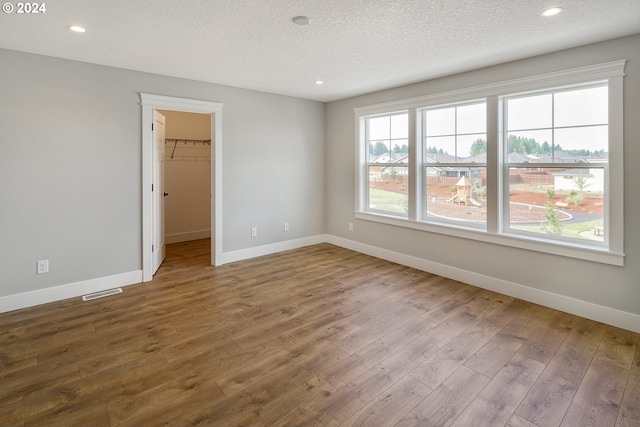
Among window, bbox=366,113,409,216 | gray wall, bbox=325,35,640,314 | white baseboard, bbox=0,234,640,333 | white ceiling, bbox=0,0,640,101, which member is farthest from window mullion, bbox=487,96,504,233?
window, bbox=366,113,409,216

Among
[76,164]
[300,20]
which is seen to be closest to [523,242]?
[300,20]

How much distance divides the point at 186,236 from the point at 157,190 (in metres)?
2.14

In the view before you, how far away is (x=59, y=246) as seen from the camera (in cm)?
340

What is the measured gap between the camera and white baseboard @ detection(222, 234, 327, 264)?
188 inches

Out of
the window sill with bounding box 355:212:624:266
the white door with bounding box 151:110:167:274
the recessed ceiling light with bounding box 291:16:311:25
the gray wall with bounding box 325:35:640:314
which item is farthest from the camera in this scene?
the white door with bounding box 151:110:167:274

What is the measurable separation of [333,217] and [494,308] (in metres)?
3.19

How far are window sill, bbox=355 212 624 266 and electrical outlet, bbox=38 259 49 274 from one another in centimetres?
422

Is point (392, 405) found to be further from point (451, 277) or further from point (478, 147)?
point (478, 147)

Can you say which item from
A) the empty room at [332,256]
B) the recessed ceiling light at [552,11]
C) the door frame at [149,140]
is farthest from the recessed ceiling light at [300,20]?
the door frame at [149,140]

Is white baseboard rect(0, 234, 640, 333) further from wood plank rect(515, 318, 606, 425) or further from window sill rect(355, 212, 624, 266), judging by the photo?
window sill rect(355, 212, 624, 266)

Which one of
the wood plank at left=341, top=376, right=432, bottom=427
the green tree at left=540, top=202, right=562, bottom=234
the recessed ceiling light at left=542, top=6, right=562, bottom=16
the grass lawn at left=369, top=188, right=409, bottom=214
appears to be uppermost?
the recessed ceiling light at left=542, top=6, right=562, bottom=16

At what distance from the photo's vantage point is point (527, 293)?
11.1ft

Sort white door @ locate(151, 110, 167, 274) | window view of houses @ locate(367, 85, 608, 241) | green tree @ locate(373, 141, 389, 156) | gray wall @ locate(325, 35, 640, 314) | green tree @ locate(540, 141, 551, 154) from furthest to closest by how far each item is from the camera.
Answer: green tree @ locate(373, 141, 389, 156) < white door @ locate(151, 110, 167, 274) < green tree @ locate(540, 141, 551, 154) < window view of houses @ locate(367, 85, 608, 241) < gray wall @ locate(325, 35, 640, 314)

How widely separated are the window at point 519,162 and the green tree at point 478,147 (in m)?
0.01
